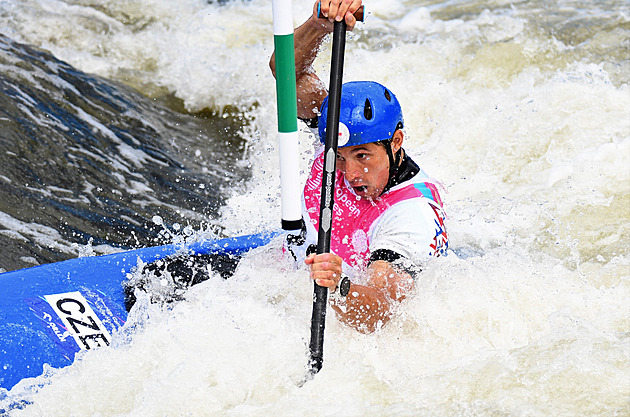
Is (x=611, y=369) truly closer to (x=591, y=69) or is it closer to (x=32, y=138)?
(x=32, y=138)

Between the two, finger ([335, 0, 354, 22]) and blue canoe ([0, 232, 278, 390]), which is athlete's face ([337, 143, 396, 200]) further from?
blue canoe ([0, 232, 278, 390])

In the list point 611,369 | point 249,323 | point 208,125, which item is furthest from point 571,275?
point 208,125

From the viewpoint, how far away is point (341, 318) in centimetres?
287

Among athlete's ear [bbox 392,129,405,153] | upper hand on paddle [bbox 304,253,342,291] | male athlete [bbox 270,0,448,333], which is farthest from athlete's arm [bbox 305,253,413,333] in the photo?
athlete's ear [bbox 392,129,405,153]

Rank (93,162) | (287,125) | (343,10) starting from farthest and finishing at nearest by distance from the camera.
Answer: (93,162)
(343,10)
(287,125)

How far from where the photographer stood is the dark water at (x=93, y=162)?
459cm

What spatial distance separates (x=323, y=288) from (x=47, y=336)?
4.03ft

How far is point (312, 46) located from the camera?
A: 3047 mm

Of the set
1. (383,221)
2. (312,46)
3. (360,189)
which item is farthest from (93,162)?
(383,221)

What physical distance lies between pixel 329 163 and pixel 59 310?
139 cm

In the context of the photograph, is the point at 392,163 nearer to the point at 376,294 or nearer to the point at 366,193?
the point at 366,193

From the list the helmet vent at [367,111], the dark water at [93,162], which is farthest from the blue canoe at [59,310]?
the helmet vent at [367,111]

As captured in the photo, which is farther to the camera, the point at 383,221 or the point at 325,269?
the point at 383,221

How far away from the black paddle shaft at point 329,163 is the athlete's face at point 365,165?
328 millimetres
